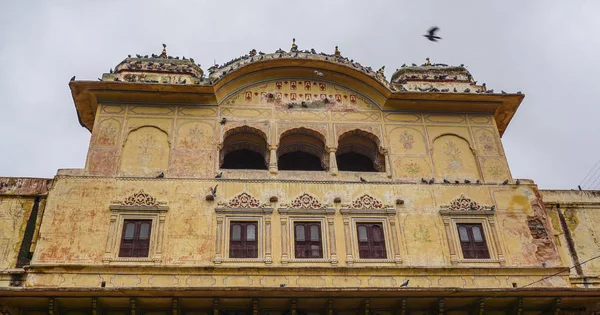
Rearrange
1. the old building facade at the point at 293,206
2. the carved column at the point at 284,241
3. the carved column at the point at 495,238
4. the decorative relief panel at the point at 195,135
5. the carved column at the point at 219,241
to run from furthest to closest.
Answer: the decorative relief panel at the point at 195,135 → the carved column at the point at 495,238 → the carved column at the point at 284,241 → the carved column at the point at 219,241 → the old building facade at the point at 293,206

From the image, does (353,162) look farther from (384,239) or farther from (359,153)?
(384,239)

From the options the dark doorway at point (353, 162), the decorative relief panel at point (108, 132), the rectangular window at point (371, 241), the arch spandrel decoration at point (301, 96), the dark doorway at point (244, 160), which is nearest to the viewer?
the rectangular window at point (371, 241)

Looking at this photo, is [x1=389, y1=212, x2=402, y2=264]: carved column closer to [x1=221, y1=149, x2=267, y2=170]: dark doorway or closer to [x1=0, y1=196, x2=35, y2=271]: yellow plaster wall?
[x1=221, y1=149, x2=267, y2=170]: dark doorway

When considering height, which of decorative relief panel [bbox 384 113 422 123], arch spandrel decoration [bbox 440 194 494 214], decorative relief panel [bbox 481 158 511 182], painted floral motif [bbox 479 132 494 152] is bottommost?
arch spandrel decoration [bbox 440 194 494 214]

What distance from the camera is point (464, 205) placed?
13.0 meters

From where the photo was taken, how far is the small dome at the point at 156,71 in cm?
1426

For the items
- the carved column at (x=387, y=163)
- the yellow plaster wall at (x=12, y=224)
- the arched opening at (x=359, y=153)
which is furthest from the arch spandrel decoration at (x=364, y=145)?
the yellow plaster wall at (x=12, y=224)

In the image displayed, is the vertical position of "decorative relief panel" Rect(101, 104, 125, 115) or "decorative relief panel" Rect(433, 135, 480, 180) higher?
"decorative relief panel" Rect(101, 104, 125, 115)

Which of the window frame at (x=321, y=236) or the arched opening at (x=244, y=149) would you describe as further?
the arched opening at (x=244, y=149)

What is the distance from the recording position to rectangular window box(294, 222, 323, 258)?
12.1 metres

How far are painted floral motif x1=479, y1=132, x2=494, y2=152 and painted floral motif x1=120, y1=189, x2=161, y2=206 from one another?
25.4 feet

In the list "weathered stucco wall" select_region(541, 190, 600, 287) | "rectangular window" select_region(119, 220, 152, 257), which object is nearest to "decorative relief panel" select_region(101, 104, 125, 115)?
"rectangular window" select_region(119, 220, 152, 257)

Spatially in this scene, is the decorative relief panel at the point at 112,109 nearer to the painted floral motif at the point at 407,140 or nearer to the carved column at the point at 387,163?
the carved column at the point at 387,163

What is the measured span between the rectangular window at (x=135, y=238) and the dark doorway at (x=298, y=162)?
13.1 ft
